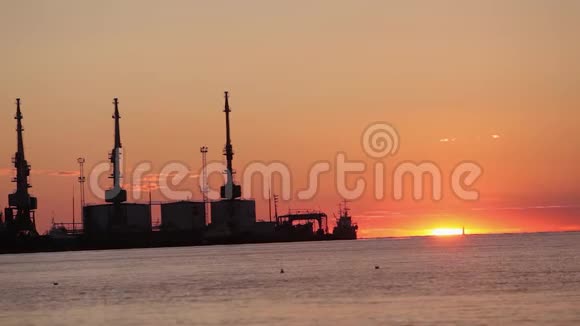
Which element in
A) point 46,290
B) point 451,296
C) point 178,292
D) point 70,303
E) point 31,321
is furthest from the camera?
point 46,290

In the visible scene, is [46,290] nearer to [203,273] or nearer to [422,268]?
[203,273]

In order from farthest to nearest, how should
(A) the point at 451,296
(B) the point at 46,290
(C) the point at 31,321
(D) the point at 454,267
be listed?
(D) the point at 454,267 < (B) the point at 46,290 < (A) the point at 451,296 < (C) the point at 31,321

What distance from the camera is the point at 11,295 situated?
104750mm

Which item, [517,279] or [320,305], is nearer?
[320,305]

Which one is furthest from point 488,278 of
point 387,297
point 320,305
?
point 320,305

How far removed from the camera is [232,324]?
68.1 m

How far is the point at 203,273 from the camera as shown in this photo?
138 meters

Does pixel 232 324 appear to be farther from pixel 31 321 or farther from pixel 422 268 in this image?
pixel 422 268

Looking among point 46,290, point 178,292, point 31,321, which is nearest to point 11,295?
point 46,290

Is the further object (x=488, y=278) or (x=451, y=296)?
(x=488, y=278)

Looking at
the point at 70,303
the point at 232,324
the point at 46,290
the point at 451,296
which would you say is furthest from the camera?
the point at 46,290

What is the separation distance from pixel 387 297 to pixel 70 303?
2365 cm

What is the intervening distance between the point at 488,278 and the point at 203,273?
1697 inches

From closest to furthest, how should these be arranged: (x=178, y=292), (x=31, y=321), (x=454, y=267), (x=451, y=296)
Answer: (x=31, y=321), (x=451, y=296), (x=178, y=292), (x=454, y=267)
